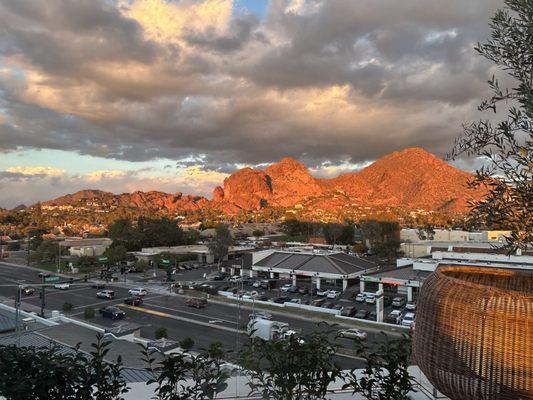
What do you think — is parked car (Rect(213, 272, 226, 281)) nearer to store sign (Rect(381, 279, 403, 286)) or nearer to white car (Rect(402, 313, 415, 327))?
store sign (Rect(381, 279, 403, 286))

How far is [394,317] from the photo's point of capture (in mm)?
24016

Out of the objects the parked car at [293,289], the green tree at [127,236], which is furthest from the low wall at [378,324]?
the green tree at [127,236]

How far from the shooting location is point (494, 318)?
237 centimetres

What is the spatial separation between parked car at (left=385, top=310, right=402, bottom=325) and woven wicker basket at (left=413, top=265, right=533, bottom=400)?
22.3m

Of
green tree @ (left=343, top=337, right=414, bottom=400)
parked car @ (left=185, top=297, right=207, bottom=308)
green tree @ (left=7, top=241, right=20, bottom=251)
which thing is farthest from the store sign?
green tree @ (left=7, top=241, right=20, bottom=251)

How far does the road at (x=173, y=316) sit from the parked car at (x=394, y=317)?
277cm

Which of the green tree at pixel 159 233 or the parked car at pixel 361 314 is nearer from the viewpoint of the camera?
the parked car at pixel 361 314

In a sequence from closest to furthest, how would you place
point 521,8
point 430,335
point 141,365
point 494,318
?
point 494,318 → point 430,335 → point 521,8 → point 141,365

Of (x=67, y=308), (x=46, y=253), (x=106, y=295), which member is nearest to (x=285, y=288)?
(x=106, y=295)

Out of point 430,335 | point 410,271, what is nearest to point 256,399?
point 430,335

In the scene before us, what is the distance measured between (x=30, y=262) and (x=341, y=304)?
4283cm

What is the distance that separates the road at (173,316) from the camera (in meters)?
20.9

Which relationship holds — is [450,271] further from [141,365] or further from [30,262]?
[30,262]

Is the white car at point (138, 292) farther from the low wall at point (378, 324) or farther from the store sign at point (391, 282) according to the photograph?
the store sign at point (391, 282)
